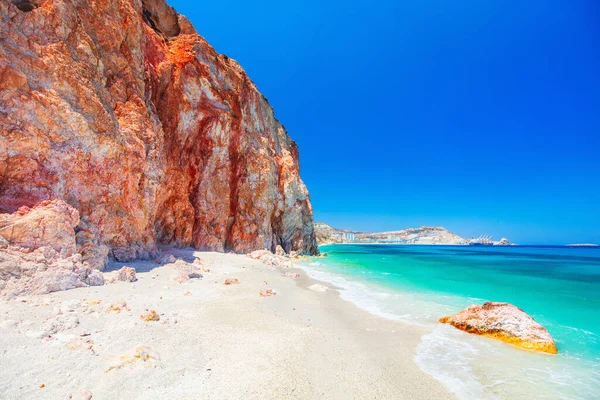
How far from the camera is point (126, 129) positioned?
41.8 feet

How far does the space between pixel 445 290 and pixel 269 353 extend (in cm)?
1362

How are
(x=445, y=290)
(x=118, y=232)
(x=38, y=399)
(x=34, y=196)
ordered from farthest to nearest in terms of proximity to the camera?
(x=445, y=290)
(x=118, y=232)
(x=34, y=196)
(x=38, y=399)

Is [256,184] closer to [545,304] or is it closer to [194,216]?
[194,216]

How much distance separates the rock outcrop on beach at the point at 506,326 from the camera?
23.7 feet

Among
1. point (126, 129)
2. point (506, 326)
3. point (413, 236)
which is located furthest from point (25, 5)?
point (413, 236)

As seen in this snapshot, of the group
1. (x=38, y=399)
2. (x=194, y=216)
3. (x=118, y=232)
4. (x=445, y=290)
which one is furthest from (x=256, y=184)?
(x=38, y=399)

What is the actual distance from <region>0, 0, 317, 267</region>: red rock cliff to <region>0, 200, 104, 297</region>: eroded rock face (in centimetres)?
102

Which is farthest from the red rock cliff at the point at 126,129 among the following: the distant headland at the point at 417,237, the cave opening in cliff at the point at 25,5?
the distant headland at the point at 417,237

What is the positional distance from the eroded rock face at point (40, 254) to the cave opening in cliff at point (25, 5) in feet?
23.6

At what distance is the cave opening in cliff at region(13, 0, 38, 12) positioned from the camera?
9641 mm

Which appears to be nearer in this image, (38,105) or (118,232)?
(38,105)

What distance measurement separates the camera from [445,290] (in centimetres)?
1547

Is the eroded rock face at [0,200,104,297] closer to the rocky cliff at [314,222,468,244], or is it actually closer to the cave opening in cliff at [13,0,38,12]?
the cave opening in cliff at [13,0,38,12]

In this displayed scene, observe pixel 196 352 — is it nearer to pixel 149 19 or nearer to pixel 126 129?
pixel 126 129
